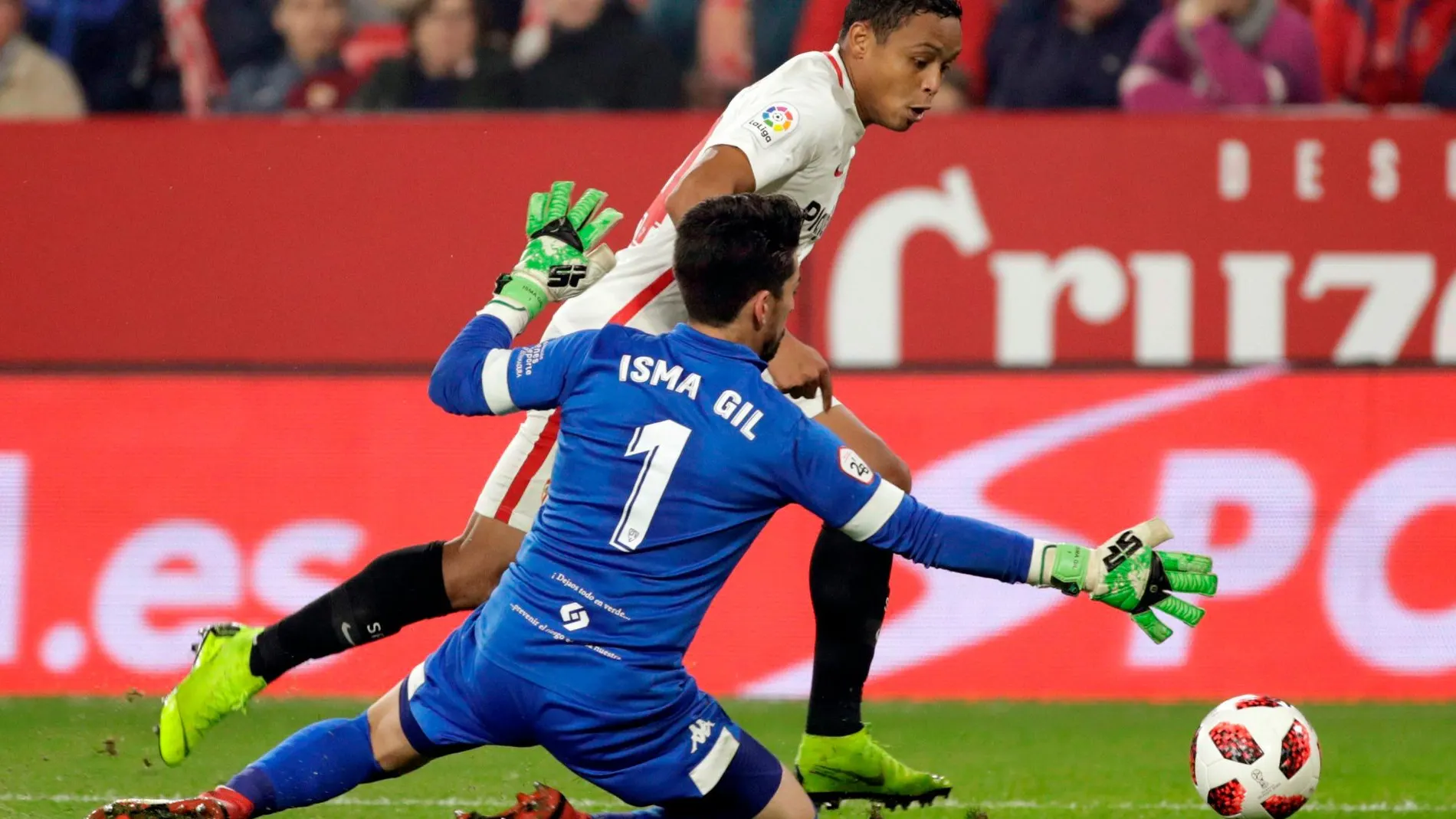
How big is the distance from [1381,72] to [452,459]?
499cm

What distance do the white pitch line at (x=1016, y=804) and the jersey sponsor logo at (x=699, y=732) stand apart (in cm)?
157

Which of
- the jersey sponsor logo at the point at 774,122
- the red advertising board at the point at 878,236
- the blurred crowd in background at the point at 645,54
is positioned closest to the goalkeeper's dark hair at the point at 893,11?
the jersey sponsor logo at the point at 774,122

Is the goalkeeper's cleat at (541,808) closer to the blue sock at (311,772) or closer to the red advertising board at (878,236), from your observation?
the blue sock at (311,772)

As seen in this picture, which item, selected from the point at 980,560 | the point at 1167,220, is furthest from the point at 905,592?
the point at 980,560

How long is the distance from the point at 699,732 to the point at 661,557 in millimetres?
396

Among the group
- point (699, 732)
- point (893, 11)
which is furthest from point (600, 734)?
point (893, 11)

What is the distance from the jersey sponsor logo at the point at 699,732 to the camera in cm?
431

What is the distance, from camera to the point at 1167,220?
938 cm

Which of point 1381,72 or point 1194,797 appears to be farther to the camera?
point 1381,72

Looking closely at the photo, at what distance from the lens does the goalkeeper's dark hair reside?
513 cm

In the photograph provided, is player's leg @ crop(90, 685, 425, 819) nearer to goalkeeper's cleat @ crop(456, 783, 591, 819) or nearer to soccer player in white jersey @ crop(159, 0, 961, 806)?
goalkeeper's cleat @ crop(456, 783, 591, 819)

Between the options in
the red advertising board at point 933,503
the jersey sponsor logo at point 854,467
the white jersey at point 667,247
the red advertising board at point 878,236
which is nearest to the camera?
the jersey sponsor logo at point 854,467

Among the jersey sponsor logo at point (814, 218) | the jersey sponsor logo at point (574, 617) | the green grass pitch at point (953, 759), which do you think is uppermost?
the jersey sponsor logo at point (814, 218)

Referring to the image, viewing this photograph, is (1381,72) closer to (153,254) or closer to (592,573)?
(153,254)
